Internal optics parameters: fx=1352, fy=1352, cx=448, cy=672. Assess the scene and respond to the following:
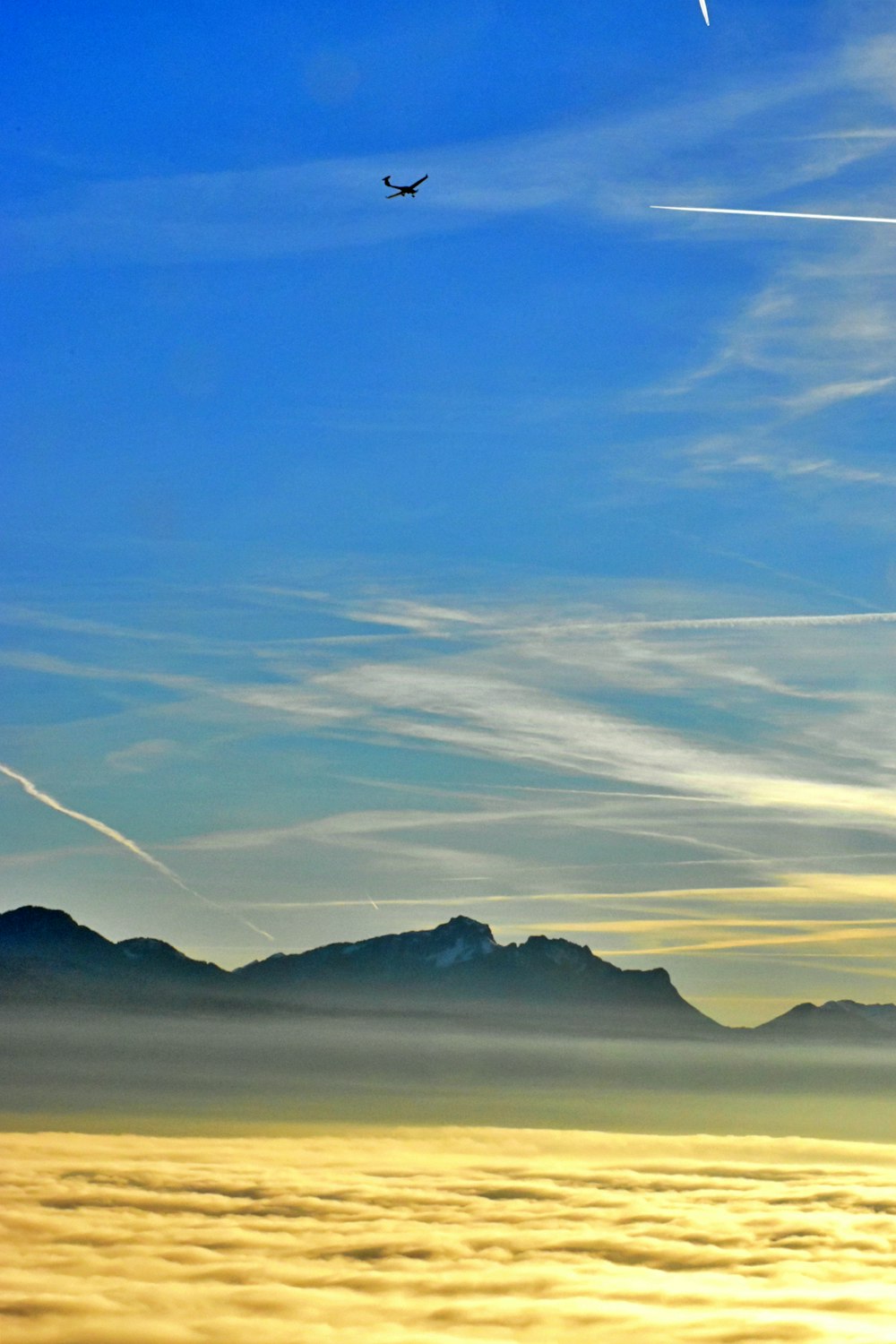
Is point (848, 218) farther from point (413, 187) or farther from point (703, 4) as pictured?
point (413, 187)

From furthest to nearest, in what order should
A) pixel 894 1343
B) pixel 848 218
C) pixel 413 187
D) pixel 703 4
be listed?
1. pixel 413 187
2. pixel 848 218
3. pixel 894 1343
4. pixel 703 4

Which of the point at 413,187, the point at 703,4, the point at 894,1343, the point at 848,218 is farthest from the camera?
the point at 413,187

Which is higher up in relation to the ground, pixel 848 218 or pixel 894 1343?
pixel 848 218

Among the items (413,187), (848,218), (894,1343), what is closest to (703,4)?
(848,218)

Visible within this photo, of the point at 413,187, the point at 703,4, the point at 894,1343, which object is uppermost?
the point at 413,187

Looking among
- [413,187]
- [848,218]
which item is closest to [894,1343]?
[848,218]

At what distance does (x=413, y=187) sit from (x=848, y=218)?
80179mm

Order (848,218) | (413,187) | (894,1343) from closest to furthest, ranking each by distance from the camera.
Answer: (894,1343) < (848,218) < (413,187)

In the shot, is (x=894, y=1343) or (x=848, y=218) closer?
(x=894, y=1343)

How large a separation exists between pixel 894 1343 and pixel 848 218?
98.9 m

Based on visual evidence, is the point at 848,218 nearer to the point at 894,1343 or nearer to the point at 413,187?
the point at 413,187

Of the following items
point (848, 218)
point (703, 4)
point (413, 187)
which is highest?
point (413, 187)

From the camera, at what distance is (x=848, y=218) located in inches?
5002

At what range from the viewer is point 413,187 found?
19012 cm
